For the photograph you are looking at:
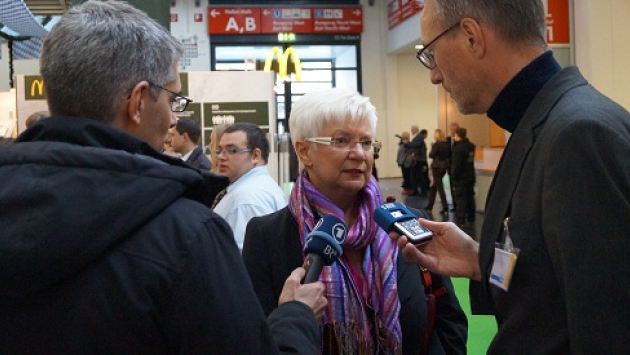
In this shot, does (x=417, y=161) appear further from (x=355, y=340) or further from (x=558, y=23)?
(x=355, y=340)

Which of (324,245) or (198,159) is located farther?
(198,159)

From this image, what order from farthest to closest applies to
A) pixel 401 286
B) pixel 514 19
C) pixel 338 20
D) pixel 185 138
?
pixel 338 20 < pixel 185 138 < pixel 401 286 < pixel 514 19

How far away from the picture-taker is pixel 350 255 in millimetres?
2490

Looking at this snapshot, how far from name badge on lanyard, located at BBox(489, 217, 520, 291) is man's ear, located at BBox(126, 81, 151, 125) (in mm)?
795

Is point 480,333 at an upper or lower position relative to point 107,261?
lower

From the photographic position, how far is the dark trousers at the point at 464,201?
42.0 ft

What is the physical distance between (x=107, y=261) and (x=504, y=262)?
31.6 inches

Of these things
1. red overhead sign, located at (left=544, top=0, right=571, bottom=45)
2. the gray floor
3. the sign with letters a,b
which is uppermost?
red overhead sign, located at (left=544, top=0, right=571, bottom=45)

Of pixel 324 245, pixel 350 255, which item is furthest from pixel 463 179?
pixel 324 245

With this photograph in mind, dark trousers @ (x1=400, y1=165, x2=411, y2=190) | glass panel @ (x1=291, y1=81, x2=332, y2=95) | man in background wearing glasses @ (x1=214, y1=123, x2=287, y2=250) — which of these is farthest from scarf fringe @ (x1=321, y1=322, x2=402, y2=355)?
glass panel @ (x1=291, y1=81, x2=332, y2=95)

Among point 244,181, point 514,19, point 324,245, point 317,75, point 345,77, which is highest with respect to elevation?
point 317,75

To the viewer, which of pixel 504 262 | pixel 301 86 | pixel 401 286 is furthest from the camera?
pixel 301 86

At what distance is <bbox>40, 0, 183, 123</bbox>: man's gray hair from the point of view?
1366 millimetres

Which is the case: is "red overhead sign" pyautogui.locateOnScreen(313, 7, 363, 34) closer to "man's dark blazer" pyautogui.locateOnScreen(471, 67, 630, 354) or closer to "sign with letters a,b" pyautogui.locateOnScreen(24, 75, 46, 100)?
"sign with letters a,b" pyautogui.locateOnScreen(24, 75, 46, 100)
